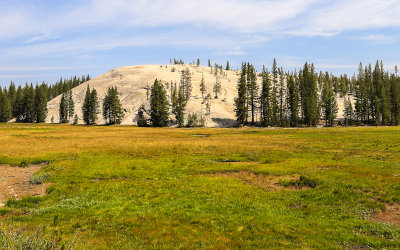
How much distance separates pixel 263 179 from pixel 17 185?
22250 millimetres

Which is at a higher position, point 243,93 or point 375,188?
point 243,93

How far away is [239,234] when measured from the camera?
38.9 ft

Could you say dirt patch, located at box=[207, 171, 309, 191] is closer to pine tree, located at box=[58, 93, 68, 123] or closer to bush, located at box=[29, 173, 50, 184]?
bush, located at box=[29, 173, 50, 184]

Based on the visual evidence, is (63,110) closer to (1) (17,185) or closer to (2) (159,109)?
(2) (159,109)

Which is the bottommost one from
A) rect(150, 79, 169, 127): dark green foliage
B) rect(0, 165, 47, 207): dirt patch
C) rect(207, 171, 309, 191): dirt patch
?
rect(207, 171, 309, 191): dirt patch

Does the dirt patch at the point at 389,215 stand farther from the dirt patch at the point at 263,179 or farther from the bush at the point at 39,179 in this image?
the bush at the point at 39,179

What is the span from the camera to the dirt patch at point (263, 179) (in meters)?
20.7

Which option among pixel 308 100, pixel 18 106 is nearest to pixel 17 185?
pixel 308 100

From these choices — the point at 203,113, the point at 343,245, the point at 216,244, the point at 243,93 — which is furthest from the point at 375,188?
the point at 203,113

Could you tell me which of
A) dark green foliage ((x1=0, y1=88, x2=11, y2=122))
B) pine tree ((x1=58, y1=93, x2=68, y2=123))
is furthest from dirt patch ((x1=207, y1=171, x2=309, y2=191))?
dark green foliage ((x1=0, y1=88, x2=11, y2=122))

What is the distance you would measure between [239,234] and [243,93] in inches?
4557

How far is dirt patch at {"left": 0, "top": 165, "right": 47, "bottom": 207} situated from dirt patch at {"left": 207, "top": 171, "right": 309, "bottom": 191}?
1586 centimetres

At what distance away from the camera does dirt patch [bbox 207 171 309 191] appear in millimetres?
20734

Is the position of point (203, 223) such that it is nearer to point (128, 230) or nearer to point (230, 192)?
point (128, 230)
